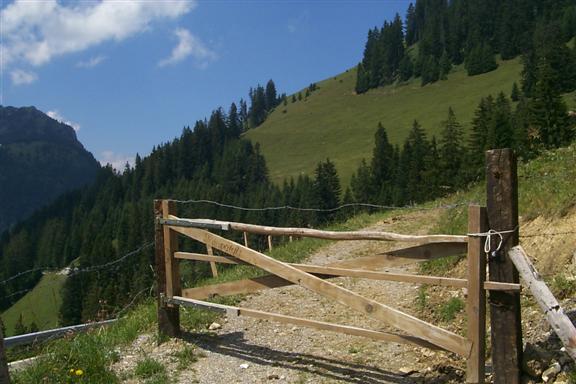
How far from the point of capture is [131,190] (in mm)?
181125

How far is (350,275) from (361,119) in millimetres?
162109

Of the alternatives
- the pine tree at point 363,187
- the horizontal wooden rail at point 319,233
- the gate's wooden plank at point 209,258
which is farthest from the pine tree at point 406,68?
the horizontal wooden rail at point 319,233

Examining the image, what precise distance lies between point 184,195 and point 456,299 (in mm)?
152525

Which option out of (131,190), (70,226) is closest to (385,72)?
(131,190)

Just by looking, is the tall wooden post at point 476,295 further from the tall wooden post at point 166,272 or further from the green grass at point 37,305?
the green grass at point 37,305

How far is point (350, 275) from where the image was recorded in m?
6.03

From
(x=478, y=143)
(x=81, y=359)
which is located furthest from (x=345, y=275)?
(x=478, y=143)

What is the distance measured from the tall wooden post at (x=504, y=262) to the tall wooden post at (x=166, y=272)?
4600mm

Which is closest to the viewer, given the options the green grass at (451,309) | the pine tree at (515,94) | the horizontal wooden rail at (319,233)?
the horizontal wooden rail at (319,233)

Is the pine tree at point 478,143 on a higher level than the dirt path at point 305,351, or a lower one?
higher

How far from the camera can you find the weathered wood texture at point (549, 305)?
14.2 feet

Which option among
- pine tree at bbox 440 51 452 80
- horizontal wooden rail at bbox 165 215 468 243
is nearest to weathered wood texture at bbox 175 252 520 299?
horizontal wooden rail at bbox 165 215 468 243

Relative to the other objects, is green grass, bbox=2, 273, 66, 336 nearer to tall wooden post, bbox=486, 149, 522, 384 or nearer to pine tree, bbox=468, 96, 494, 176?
pine tree, bbox=468, 96, 494, 176

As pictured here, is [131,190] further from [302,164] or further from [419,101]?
→ [419,101]
